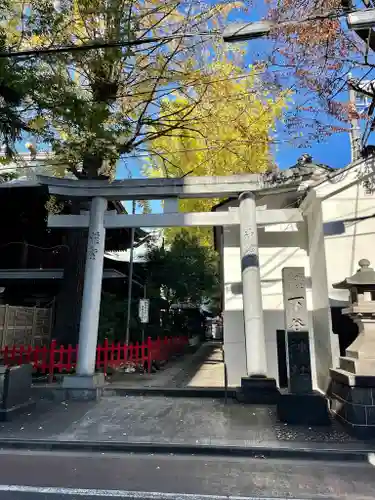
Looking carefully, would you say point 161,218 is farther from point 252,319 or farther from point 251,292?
point 252,319

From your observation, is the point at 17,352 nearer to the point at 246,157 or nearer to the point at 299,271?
the point at 299,271

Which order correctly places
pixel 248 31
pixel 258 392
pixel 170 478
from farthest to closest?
pixel 258 392 → pixel 248 31 → pixel 170 478

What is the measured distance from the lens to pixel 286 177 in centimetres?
956

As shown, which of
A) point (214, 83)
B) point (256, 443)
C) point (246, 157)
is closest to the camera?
point (256, 443)

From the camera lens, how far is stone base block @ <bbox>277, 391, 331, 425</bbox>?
6516 millimetres

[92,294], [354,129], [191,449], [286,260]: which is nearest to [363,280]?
[286,260]

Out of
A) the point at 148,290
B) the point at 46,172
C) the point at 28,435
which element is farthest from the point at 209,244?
the point at 28,435

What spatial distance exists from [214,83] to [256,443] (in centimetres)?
1141

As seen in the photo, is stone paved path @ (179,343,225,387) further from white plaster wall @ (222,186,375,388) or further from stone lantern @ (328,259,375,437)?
stone lantern @ (328,259,375,437)

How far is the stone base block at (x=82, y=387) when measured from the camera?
8688mm

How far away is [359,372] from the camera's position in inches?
253

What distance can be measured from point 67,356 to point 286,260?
6989mm

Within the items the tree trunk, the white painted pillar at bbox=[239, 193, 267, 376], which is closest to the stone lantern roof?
the white painted pillar at bbox=[239, 193, 267, 376]

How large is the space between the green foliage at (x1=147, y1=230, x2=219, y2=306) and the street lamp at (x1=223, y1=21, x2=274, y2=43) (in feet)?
42.9
